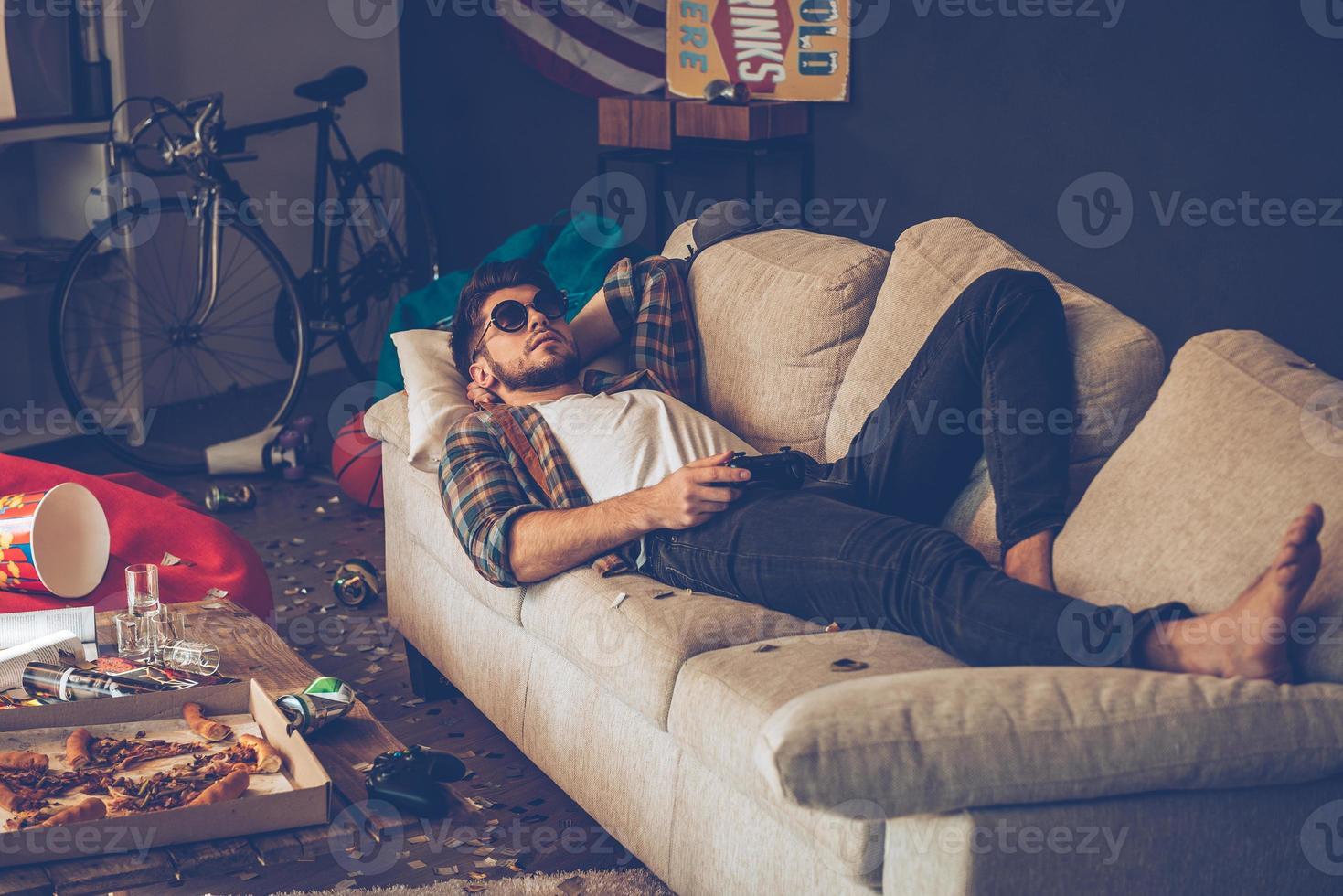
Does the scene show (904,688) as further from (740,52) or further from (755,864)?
(740,52)

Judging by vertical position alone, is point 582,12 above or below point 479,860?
above

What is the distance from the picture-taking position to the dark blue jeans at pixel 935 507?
1.91 meters

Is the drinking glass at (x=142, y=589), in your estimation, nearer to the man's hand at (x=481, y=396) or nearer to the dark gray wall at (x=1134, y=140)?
the man's hand at (x=481, y=396)

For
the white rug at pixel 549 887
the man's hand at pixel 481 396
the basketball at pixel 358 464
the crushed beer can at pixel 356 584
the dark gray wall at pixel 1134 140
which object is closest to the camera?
the white rug at pixel 549 887

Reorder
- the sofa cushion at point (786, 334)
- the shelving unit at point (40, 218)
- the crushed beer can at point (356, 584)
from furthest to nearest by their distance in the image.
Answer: the shelving unit at point (40, 218) → the crushed beer can at point (356, 584) → the sofa cushion at point (786, 334)

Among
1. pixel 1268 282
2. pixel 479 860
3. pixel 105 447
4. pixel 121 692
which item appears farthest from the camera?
pixel 105 447

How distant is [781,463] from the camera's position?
7.48 feet

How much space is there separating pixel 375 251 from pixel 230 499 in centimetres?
149

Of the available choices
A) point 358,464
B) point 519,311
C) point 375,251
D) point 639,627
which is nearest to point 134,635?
point 639,627

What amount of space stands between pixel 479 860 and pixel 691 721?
55cm

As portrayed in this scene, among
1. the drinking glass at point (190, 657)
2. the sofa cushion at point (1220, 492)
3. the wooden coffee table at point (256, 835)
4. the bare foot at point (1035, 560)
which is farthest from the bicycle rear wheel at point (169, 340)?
the sofa cushion at point (1220, 492)

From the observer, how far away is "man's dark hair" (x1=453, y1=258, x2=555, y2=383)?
2.70 metres

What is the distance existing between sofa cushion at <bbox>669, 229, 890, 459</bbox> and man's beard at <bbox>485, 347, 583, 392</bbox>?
0.29 metres

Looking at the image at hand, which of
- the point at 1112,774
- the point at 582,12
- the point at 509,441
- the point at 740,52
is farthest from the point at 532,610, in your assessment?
the point at 582,12
